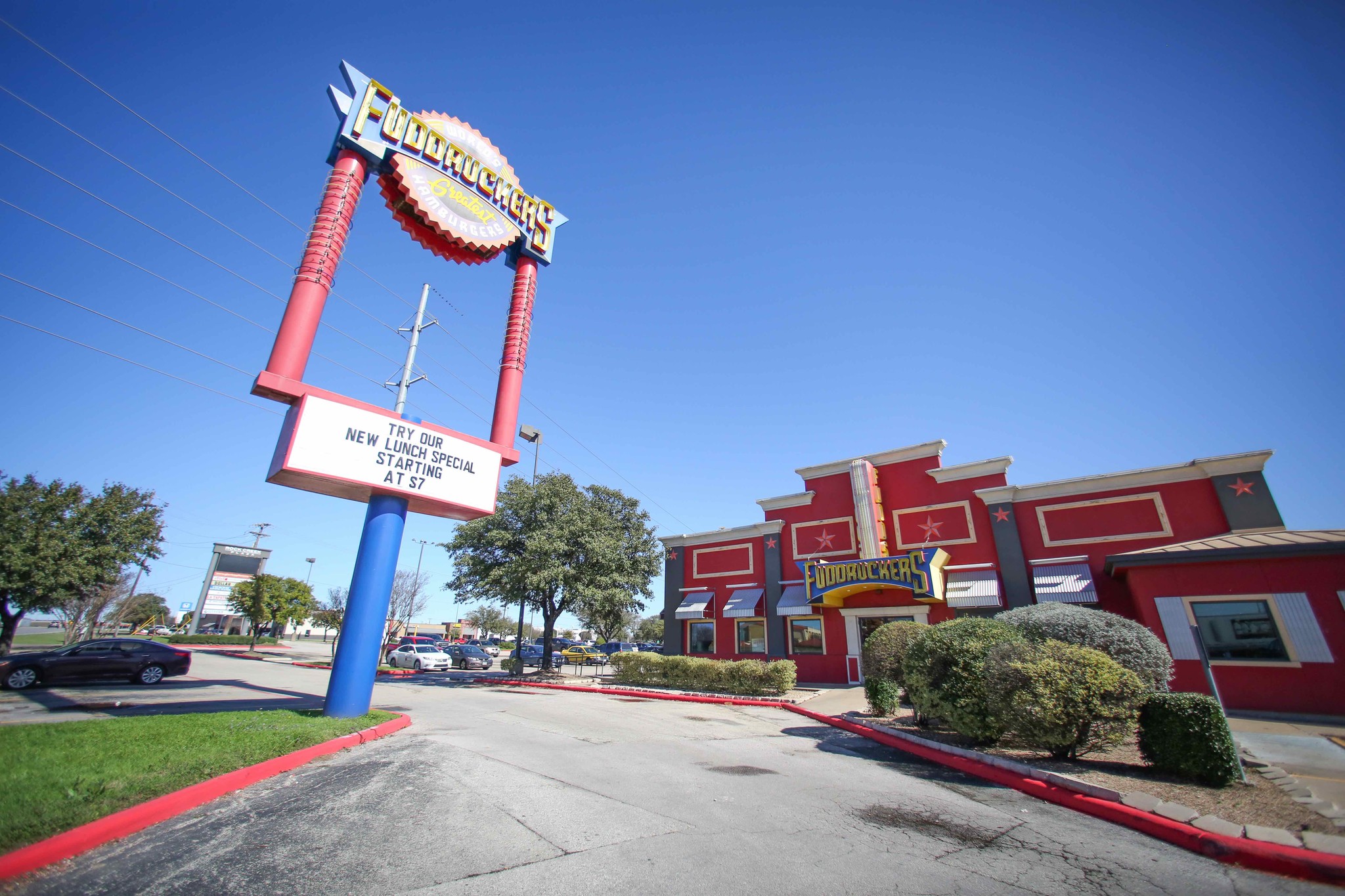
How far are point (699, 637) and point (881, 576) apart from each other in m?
10.5

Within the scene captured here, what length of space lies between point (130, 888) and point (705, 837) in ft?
14.4

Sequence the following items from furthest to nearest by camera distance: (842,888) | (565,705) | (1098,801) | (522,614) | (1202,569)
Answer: (522,614), (565,705), (1202,569), (1098,801), (842,888)

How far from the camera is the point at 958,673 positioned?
31.0ft

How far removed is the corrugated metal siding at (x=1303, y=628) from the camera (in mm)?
11836

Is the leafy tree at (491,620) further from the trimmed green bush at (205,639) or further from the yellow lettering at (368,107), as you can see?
the yellow lettering at (368,107)

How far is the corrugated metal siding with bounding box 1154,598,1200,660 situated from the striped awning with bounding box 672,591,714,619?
1660cm

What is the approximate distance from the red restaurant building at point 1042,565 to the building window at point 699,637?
0.07 metres

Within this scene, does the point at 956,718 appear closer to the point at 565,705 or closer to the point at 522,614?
the point at 565,705

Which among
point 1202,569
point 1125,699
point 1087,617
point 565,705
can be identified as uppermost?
point 1202,569

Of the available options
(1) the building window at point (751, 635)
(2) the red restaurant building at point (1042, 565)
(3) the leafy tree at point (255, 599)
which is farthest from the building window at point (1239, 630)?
(3) the leafy tree at point (255, 599)

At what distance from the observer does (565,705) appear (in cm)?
1512

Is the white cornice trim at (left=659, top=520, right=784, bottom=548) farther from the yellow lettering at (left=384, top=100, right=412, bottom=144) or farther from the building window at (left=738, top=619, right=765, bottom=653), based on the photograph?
the yellow lettering at (left=384, top=100, right=412, bottom=144)

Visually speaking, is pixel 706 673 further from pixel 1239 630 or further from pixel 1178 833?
pixel 1178 833

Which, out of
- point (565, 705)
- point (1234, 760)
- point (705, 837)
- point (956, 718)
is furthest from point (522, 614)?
point (1234, 760)
